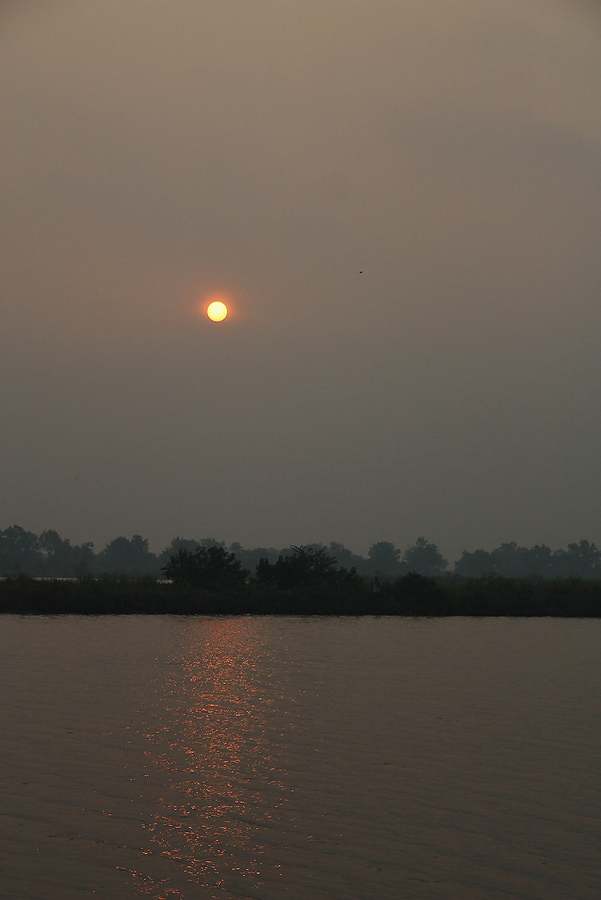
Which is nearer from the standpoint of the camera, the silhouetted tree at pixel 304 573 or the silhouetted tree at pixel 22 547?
the silhouetted tree at pixel 304 573

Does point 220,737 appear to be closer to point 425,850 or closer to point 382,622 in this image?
point 425,850

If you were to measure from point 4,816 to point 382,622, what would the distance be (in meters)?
34.8

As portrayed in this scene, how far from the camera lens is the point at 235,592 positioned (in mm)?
52000

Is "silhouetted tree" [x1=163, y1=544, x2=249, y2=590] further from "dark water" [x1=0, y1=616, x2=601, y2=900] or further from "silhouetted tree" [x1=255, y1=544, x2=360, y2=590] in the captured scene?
"dark water" [x1=0, y1=616, x2=601, y2=900]

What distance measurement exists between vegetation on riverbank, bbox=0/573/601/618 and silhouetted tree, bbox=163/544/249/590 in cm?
75

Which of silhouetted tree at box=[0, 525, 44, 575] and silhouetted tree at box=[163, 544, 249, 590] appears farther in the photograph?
silhouetted tree at box=[0, 525, 44, 575]

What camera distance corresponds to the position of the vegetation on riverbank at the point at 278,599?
48094 millimetres

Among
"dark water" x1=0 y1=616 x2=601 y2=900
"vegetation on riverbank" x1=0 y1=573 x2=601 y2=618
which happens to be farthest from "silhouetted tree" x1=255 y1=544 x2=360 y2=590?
"dark water" x1=0 y1=616 x2=601 y2=900

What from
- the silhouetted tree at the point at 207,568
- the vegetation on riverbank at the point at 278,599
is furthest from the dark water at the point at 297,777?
the silhouetted tree at the point at 207,568

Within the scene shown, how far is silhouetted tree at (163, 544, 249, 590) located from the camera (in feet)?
177

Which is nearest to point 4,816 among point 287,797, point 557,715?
point 287,797

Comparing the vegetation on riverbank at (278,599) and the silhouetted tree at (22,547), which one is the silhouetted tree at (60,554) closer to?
Result: the silhouetted tree at (22,547)

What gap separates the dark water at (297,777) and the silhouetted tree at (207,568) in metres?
23.7

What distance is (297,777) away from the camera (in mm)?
15312
